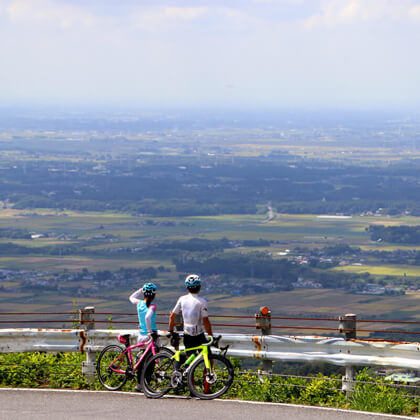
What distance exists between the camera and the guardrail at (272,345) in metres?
10.8

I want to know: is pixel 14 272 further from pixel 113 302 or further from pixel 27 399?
pixel 27 399

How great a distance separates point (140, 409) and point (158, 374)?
0.67 metres

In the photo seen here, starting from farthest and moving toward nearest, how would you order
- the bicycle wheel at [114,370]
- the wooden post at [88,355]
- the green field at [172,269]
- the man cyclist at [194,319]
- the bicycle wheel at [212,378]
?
the green field at [172,269]
the wooden post at [88,355]
the bicycle wheel at [114,370]
the man cyclist at [194,319]
the bicycle wheel at [212,378]

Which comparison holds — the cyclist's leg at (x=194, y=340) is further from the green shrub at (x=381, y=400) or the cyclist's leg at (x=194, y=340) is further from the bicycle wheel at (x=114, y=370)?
the green shrub at (x=381, y=400)

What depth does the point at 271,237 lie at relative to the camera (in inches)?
7510

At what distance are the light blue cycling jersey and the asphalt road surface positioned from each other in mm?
862

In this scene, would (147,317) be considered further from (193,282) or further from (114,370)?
(114,370)

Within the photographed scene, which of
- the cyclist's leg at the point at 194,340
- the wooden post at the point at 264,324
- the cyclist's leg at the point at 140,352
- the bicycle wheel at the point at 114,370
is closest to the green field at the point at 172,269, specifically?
the bicycle wheel at the point at 114,370

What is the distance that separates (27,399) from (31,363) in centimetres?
147

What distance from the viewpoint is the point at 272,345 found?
37.5 feet

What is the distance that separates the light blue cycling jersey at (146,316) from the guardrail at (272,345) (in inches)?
22.5

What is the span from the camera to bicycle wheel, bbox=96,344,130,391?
38.7ft

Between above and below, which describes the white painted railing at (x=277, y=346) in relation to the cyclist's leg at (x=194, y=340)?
below

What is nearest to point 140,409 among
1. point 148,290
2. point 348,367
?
point 148,290
